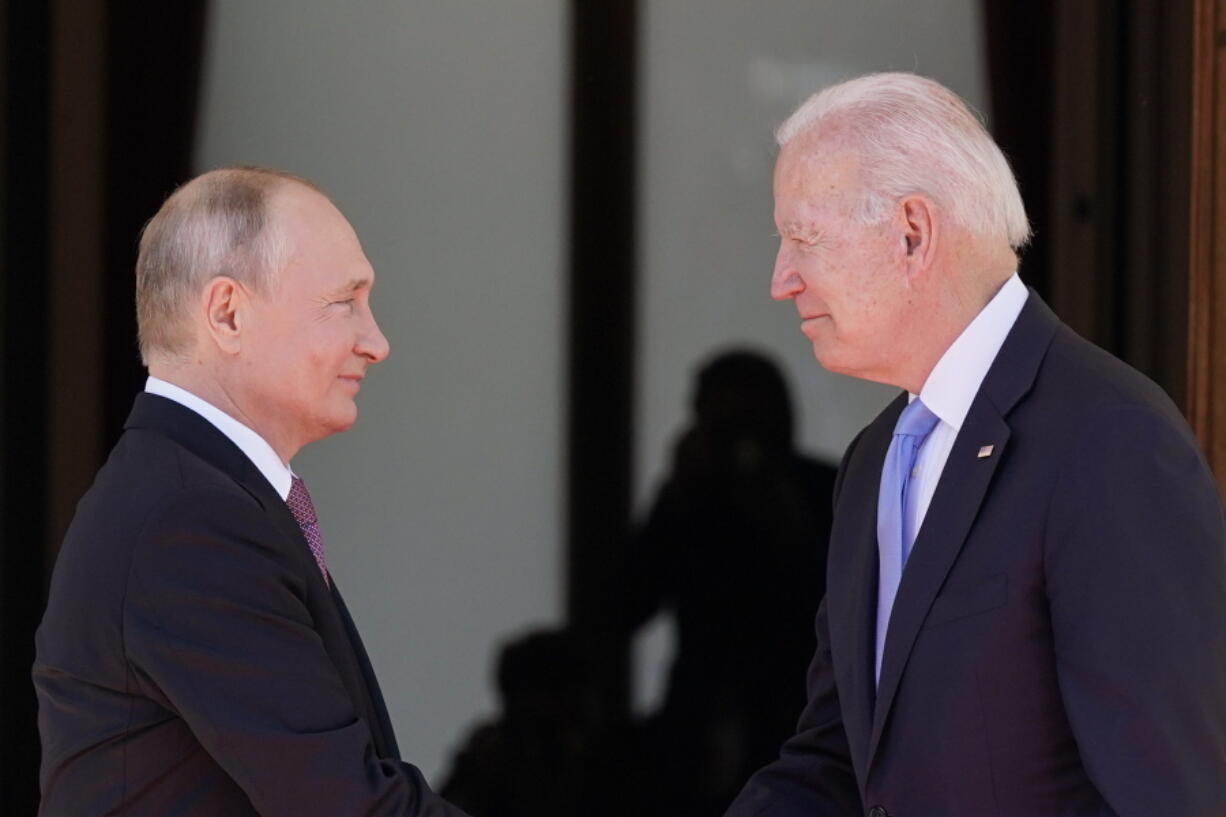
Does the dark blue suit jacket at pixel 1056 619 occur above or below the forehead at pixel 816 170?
below

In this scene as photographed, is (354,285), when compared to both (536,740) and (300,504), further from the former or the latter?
(536,740)

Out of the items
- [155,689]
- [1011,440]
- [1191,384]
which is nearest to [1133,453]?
[1011,440]

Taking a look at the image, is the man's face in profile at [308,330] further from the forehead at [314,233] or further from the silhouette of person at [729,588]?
the silhouette of person at [729,588]

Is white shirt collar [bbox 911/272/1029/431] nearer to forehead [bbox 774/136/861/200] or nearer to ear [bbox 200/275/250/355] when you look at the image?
forehead [bbox 774/136/861/200]

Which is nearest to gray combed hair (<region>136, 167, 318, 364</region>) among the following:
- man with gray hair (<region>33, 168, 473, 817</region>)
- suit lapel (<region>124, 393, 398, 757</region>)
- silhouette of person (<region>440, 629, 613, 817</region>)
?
man with gray hair (<region>33, 168, 473, 817</region>)

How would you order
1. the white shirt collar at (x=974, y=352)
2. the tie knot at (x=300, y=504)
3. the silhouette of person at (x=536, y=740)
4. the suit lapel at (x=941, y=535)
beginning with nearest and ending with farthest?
the suit lapel at (x=941, y=535), the white shirt collar at (x=974, y=352), the tie knot at (x=300, y=504), the silhouette of person at (x=536, y=740)

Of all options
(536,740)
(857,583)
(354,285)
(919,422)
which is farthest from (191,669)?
(536,740)

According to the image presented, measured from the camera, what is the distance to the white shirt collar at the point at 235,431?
7.34 ft

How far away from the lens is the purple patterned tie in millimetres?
2340

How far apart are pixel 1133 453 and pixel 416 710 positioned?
69.2 inches

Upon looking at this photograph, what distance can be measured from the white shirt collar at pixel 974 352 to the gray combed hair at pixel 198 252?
0.91 meters

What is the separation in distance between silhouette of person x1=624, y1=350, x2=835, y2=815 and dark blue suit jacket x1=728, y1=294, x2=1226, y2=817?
1.15m

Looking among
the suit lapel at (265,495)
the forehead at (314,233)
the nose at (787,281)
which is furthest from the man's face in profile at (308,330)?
the nose at (787,281)

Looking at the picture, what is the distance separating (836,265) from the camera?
90.7 inches
